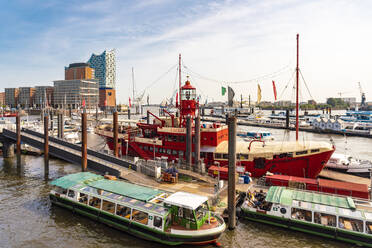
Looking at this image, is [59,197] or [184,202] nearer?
[184,202]

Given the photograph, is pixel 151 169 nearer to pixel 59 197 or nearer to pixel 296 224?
pixel 59 197

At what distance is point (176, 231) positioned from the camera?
1541 centimetres

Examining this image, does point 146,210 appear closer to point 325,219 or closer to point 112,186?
point 112,186

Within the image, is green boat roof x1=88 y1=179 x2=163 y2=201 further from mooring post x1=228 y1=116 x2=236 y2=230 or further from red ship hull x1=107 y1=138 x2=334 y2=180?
red ship hull x1=107 y1=138 x2=334 y2=180

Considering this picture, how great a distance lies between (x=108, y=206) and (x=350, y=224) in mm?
17726

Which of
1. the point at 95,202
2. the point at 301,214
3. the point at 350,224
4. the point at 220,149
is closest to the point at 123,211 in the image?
the point at 95,202

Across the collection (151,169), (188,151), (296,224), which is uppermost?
(188,151)

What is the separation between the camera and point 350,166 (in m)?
31.0

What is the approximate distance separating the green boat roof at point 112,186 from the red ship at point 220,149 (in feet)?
29.6

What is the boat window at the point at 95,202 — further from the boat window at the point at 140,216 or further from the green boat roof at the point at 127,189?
the boat window at the point at 140,216

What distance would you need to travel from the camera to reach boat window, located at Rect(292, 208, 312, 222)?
1749 cm

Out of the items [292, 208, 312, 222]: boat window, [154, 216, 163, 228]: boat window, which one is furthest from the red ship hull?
[154, 216, 163, 228]: boat window

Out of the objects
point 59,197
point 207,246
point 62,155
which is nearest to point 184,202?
point 207,246

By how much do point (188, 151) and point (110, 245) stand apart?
1299 centimetres
